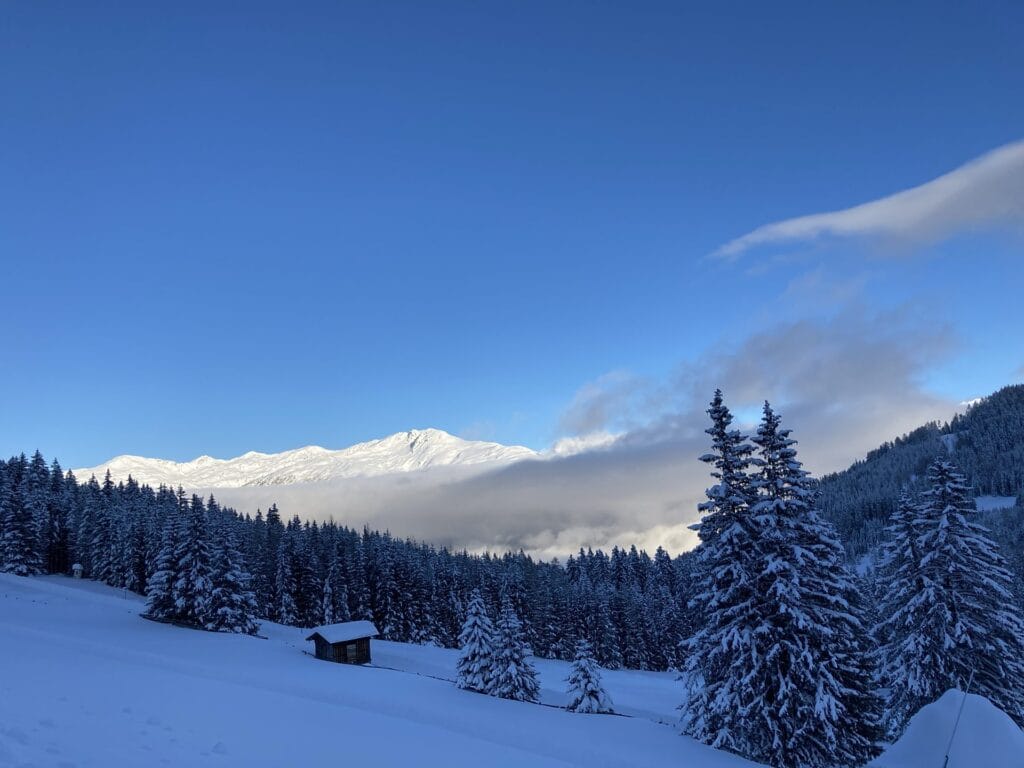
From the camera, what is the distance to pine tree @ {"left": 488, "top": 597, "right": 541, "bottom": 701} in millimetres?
43594

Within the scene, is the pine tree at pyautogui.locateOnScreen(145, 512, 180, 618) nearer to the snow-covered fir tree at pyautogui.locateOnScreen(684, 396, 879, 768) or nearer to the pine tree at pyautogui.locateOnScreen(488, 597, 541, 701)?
the pine tree at pyautogui.locateOnScreen(488, 597, 541, 701)

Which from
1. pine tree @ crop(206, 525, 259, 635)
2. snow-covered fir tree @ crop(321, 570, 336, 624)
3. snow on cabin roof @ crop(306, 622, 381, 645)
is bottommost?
snow-covered fir tree @ crop(321, 570, 336, 624)

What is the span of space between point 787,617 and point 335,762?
17108 mm

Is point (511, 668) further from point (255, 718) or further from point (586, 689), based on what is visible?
point (255, 718)

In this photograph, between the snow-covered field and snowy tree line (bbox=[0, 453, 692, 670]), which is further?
snowy tree line (bbox=[0, 453, 692, 670])

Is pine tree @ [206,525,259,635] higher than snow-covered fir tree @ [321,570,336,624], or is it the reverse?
pine tree @ [206,525,259,635]

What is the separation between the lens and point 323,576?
91.5 m

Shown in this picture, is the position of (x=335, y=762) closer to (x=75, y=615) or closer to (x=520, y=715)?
(x=520, y=715)

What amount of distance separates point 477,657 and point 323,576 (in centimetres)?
5328

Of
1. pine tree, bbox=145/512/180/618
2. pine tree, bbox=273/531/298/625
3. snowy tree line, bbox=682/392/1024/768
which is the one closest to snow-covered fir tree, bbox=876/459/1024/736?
snowy tree line, bbox=682/392/1024/768

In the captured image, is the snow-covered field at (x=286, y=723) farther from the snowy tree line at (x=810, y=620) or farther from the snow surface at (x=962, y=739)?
the snowy tree line at (x=810, y=620)

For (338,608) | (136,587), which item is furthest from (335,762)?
(136,587)

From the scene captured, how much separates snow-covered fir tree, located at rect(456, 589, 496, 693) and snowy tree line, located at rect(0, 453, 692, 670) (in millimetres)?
27633

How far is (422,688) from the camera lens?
140 feet
